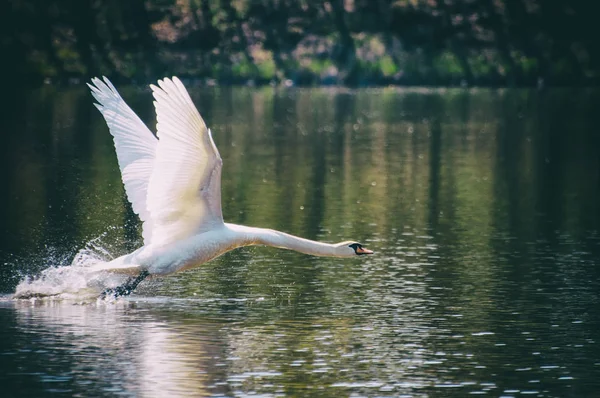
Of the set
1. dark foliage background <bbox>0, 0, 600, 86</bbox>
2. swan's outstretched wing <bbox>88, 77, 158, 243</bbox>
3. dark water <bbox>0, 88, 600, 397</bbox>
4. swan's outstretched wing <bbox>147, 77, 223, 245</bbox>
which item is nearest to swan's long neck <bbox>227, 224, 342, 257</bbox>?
swan's outstretched wing <bbox>147, 77, 223, 245</bbox>

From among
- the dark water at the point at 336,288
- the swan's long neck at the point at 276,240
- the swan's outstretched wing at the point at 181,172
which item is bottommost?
the dark water at the point at 336,288

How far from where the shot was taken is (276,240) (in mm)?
20219

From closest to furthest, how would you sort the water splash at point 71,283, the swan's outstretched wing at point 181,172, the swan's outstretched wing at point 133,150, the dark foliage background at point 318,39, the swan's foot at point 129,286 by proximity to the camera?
1. the swan's outstretched wing at point 181,172
2. the swan's foot at point 129,286
3. the water splash at point 71,283
4. the swan's outstretched wing at point 133,150
5. the dark foliage background at point 318,39

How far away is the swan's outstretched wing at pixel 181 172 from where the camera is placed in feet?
61.6

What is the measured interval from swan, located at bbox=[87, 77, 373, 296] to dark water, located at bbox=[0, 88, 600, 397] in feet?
2.52

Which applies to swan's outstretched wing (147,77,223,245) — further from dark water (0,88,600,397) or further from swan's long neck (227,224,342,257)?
dark water (0,88,600,397)

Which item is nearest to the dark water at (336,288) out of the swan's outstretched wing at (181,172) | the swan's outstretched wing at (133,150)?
the swan's outstretched wing at (181,172)

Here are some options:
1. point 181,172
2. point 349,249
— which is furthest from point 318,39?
point 181,172

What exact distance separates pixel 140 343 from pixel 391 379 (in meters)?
3.25

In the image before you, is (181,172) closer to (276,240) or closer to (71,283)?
(276,240)

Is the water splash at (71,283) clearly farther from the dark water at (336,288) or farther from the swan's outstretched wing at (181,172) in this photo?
the swan's outstretched wing at (181,172)

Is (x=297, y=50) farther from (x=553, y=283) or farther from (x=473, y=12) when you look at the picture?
(x=553, y=283)

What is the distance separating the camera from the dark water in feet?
56.6

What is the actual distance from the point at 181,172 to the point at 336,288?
4456 mm
